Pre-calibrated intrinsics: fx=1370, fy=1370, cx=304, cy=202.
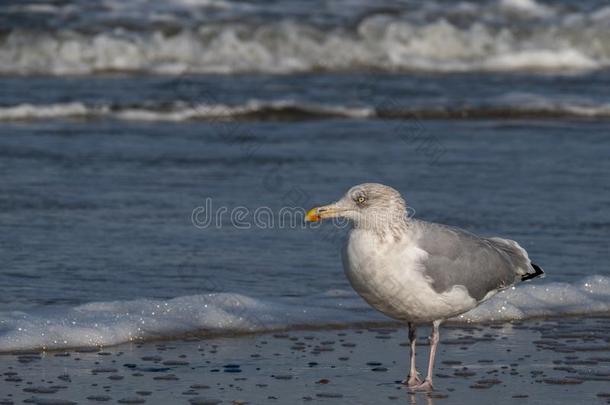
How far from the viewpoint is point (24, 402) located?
552cm

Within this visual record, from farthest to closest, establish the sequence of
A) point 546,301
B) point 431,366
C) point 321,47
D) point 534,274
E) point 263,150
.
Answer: point 321,47 < point 263,150 < point 546,301 < point 534,274 < point 431,366

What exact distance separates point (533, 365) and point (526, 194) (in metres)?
4.27

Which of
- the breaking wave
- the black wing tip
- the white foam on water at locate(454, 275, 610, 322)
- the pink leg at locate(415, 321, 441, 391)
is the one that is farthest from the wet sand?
the breaking wave

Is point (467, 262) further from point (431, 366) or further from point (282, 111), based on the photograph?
point (282, 111)

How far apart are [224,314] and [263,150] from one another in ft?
18.5

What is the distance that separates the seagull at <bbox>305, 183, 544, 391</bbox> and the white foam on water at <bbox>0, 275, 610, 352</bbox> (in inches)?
43.1

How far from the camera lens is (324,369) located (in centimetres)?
624

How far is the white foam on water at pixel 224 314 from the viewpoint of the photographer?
665 centimetres

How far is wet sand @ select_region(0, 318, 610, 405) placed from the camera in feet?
18.8

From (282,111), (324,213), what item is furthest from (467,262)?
(282,111)

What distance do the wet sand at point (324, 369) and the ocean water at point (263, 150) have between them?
0.91 feet

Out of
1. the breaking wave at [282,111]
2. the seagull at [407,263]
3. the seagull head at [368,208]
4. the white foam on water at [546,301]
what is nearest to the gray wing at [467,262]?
the seagull at [407,263]

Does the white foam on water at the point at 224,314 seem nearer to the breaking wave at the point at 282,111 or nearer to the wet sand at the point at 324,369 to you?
the wet sand at the point at 324,369

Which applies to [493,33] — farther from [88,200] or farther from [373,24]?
[88,200]
